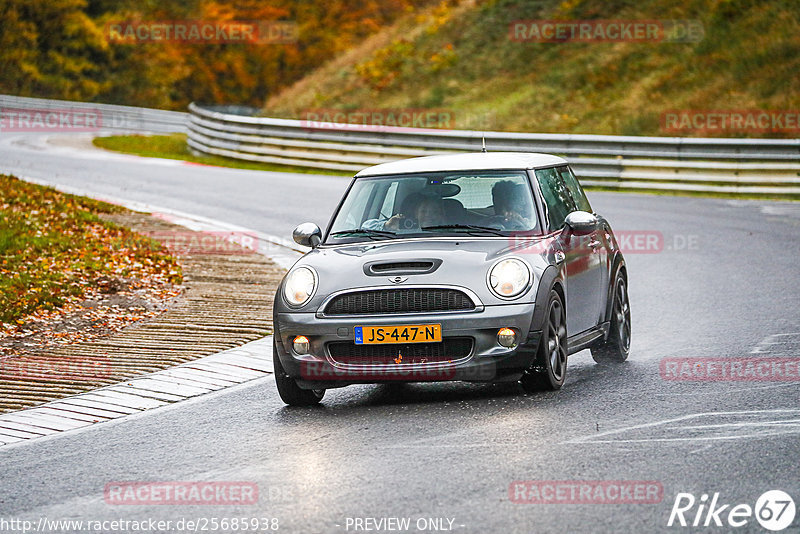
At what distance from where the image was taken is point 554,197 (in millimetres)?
9594

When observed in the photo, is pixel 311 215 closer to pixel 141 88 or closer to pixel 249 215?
pixel 249 215

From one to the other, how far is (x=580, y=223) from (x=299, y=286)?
6.74 feet

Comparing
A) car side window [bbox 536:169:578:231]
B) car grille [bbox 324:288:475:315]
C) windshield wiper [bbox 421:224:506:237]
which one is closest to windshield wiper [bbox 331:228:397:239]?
windshield wiper [bbox 421:224:506:237]

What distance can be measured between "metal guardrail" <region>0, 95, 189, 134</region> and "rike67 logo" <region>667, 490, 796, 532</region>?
→ 119 feet

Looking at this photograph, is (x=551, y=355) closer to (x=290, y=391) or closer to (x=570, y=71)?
(x=290, y=391)

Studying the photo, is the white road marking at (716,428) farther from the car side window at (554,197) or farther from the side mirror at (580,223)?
the car side window at (554,197)

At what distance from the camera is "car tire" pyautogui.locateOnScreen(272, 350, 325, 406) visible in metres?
8.51

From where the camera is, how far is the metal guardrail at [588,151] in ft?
75.9

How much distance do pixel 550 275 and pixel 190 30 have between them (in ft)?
227

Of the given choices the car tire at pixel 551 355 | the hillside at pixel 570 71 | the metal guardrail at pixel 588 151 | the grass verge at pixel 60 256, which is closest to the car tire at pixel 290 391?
the car tire at pixel 551 355

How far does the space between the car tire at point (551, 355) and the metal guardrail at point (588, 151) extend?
50.2ft

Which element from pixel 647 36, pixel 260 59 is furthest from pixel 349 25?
pixel 647 36

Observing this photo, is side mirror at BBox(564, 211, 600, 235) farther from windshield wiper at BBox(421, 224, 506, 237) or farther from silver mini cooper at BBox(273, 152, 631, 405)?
windshield wiper at BBox(421, 224, 506, 237)

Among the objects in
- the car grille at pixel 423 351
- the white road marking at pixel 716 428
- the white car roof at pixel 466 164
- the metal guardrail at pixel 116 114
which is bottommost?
the metal guardrail at pixel 116 114
